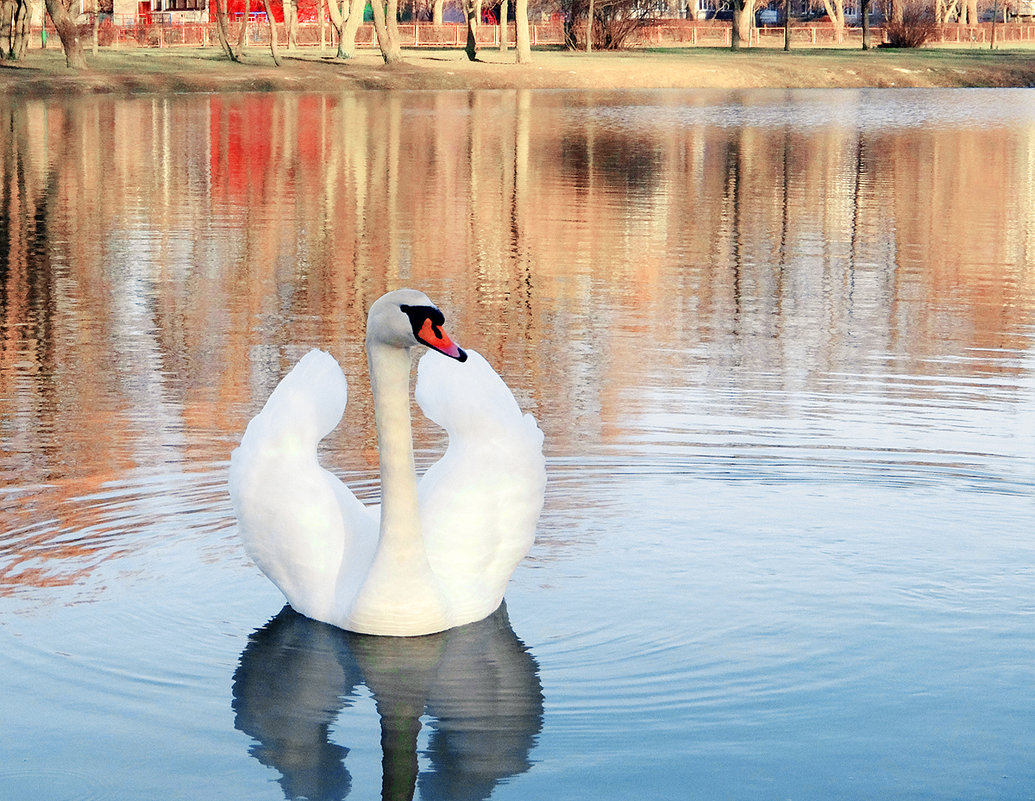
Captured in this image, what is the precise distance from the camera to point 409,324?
220 inches

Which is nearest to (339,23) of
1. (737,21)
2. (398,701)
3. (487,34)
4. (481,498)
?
(487,34)

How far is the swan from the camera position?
5781mm

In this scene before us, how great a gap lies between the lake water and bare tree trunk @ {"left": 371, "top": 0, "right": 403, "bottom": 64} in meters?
37.4

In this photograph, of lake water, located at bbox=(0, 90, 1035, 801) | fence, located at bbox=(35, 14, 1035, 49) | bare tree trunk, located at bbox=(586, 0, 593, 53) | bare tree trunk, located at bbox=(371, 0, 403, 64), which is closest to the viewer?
lake water, located at bbox=(0, 90, 1035, 801)

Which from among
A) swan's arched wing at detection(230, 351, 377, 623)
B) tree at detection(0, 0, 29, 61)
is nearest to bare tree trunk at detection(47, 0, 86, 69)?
tree at detection(0, 0, 29, 61)

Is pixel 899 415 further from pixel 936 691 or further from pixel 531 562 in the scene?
pixel 936 691

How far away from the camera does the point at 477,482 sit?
6.04 meters

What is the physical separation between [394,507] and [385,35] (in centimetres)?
5344

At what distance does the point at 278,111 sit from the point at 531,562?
36.7 m

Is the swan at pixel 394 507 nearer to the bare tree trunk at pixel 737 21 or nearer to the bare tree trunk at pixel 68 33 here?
the bare tree trunk at pixel 68 33

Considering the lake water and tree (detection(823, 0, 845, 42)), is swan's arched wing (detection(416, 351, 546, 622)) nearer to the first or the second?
the lake water

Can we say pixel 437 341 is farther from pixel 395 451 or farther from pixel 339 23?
pixel 339 23

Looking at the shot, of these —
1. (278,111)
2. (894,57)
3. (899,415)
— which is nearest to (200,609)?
(899,415)

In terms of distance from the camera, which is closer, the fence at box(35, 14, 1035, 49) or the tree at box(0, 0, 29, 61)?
the tree at box(0, 0, 29, 61)
